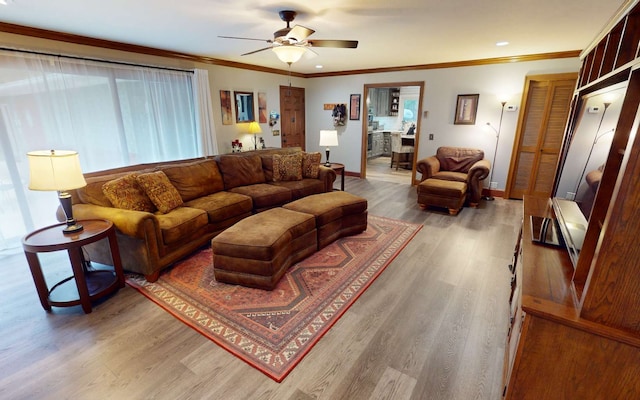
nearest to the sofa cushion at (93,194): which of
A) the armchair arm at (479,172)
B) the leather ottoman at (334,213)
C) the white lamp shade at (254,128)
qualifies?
the leather ottoman at (334,213)

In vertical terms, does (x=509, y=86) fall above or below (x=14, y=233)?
above

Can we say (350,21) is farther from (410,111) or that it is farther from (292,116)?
(410,111)

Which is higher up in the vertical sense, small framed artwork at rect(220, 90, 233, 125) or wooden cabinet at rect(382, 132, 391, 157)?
small framed artwork at rect(220, 90, 233, 125)

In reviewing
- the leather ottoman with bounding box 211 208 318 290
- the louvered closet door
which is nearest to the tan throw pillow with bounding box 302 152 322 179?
the leather ottoman with bounding box 211 208 318 290

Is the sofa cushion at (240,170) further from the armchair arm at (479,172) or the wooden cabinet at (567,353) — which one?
the wooden cabinet at (567,353)

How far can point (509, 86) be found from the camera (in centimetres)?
493

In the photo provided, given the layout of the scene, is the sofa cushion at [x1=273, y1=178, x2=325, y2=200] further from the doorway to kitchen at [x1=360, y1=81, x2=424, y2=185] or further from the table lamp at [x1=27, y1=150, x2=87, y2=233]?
the doorway to kitchen at [x1=360, y1=81, x2=424, y2=185]

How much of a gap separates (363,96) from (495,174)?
10.2 ft

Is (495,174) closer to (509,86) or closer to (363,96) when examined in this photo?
(509,86)

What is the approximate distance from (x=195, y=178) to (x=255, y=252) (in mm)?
1702

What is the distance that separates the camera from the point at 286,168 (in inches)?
176

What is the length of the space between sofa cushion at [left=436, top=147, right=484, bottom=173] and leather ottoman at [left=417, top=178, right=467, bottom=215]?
2.60 ft

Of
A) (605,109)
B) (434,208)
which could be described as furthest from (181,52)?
(605,109)

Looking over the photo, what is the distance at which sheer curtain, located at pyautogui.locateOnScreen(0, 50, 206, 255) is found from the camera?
10.3ft
